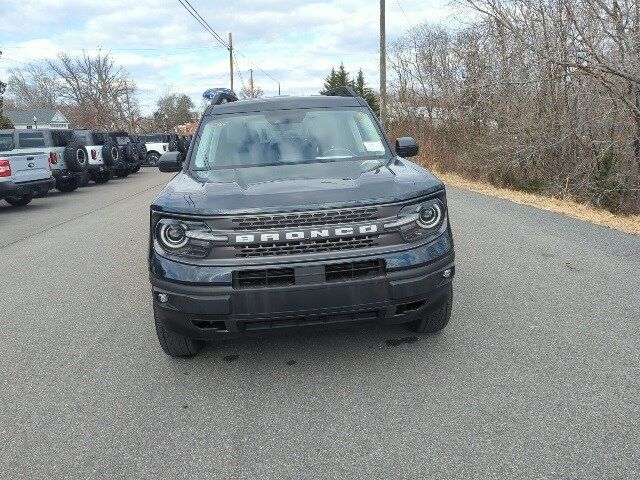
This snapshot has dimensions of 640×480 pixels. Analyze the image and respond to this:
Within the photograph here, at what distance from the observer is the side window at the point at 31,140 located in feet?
50.6

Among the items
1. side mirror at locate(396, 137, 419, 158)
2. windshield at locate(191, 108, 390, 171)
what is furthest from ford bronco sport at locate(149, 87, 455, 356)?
side mirror at locate(396, 137, 419, 158)

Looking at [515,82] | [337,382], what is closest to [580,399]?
[337,382]

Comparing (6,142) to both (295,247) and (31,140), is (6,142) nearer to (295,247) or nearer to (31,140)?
(31,140)

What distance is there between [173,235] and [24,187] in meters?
11.5

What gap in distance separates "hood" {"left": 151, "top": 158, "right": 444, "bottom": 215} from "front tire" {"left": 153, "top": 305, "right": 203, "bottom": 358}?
2.78 feet

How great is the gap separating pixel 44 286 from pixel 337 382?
13.1ft

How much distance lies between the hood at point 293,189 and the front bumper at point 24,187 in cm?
1049

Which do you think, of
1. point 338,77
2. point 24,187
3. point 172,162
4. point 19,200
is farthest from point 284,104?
point 338,77

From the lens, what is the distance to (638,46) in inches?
414

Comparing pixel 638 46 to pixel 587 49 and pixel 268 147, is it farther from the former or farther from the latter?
pixel 268 147

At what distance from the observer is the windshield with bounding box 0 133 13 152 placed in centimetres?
1503

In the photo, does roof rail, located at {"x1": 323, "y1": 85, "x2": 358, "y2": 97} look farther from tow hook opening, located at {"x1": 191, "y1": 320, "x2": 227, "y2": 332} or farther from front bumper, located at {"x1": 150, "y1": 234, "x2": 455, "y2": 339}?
tow hook opening, located at {"x1": 191, "y1": 320, "x2": 227, "y2": 332}

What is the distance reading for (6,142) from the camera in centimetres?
1512

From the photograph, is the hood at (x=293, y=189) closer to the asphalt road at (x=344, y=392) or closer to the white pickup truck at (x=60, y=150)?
the asphalt road at (x=344, y=392)
